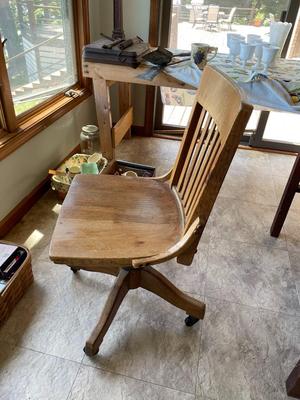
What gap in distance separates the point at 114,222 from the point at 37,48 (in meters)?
1.38

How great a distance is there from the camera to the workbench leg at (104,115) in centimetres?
173

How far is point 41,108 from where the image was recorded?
73.5 inches

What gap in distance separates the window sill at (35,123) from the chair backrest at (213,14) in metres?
1.05

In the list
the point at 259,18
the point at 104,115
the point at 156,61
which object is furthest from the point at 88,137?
the point at 259,18

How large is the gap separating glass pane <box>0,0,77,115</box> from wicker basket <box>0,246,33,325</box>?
0.89 metres

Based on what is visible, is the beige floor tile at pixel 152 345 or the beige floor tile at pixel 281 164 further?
the beige floor tile at pixel 281 164

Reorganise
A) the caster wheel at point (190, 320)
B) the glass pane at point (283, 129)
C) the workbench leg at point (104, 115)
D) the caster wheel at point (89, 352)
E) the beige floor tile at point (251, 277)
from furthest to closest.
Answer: the glass pane at point (283, 129), the workbench leg at point (104, 115), the beige floor tile at point (251, 277), the caster wheel at point (190, 320), the caster wheel at point (89, 352)

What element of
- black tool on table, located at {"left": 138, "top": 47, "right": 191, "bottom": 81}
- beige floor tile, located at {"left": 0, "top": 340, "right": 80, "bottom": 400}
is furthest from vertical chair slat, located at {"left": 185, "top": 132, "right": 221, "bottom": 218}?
black tool on table, located at {"left": 138, "top": 47, "right": 191, "bottom": 81}

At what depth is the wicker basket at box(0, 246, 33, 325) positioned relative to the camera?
1169mm

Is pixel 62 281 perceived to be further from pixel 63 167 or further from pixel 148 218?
pixel 63 167

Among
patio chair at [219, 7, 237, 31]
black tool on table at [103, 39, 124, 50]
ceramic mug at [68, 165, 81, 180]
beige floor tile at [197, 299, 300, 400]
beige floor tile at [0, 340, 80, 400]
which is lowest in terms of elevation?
beige floor tile at [0, 340, 80, 400]

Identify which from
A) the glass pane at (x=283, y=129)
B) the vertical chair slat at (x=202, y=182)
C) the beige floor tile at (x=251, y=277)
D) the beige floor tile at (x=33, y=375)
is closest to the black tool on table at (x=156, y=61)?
the vertical chair slat at (x=202, y=182)

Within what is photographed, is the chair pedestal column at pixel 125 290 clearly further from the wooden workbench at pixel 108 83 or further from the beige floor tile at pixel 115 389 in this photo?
the wooden workbench at pixel 108 83

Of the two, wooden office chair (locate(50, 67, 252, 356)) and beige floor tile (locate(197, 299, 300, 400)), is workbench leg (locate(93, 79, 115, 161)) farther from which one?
beige floor tile (locate(197, 299, 300, 400))
